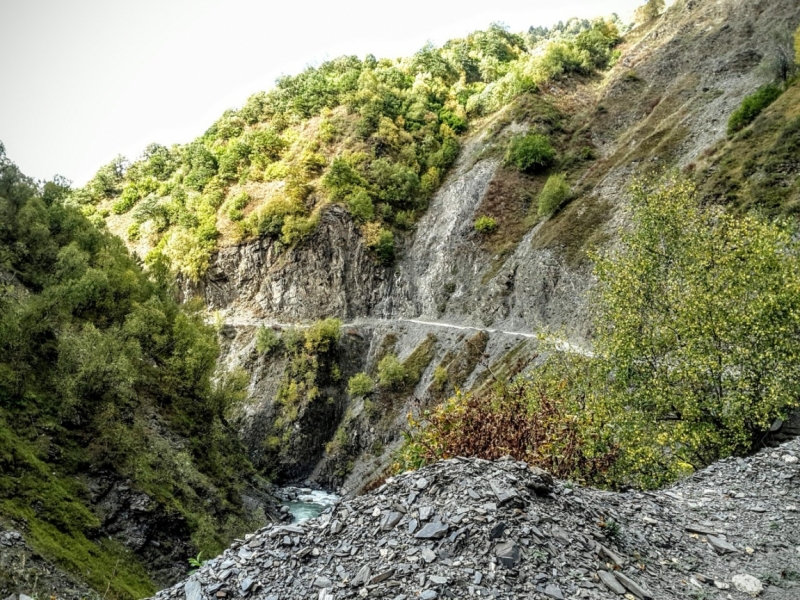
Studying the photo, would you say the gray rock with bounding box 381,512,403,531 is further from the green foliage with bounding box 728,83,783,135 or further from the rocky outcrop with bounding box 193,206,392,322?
the rocky outcrop with bounding box 193,206,392,322

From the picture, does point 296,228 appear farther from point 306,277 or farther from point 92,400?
point 92,400

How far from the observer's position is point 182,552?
31875mm

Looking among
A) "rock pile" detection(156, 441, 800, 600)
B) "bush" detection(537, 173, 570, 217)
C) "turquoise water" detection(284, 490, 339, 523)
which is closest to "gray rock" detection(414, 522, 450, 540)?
"rock pile" detection(156, 441, 800, 600)

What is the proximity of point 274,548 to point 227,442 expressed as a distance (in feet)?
156

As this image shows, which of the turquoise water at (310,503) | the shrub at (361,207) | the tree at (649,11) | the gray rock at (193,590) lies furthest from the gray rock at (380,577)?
the tree at (649,11)

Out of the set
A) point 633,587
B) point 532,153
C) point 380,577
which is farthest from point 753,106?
point 380,577

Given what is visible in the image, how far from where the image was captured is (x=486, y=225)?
72312 mm

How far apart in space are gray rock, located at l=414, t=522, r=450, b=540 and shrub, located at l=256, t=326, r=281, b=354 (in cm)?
6673

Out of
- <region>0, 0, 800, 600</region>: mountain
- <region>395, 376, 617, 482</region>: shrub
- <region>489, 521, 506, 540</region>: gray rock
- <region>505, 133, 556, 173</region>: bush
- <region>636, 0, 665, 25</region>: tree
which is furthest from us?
<region>636, 0, 665, 25</region>: tree

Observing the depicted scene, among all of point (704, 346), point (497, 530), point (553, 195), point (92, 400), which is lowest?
point (704, 346)

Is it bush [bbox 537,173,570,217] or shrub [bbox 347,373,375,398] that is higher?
bush [bbox 537,173,570,217]

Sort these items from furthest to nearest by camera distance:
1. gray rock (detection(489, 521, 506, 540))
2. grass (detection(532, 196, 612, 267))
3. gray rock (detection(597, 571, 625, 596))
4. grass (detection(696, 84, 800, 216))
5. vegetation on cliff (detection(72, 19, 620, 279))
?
1. vegetation on cliff (detection(72, 19, 620, 279))
2. grass (detection(532, 196, 612, 267))
3. grass (detection(696, 84, 800, 216))
4. gray rock (detection(489, 521, 506, 540))
5. gray rock (detection(597, 571, 625, 596))

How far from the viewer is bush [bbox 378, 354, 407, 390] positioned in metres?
61.6

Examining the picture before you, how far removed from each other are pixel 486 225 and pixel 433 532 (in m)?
67.1
